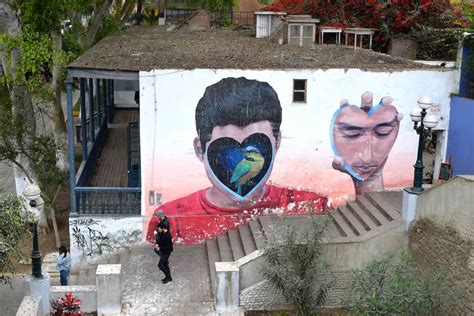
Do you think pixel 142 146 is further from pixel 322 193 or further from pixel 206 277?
pixel 322 193

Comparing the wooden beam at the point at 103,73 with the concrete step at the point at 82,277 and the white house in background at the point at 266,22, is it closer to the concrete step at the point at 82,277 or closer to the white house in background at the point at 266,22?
the concrete step at the point at 82,277

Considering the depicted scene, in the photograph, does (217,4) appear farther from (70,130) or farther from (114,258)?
(114,258)

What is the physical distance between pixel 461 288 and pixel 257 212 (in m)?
5.72

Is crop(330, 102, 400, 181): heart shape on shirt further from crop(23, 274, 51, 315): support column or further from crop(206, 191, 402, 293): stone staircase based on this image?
crop(23, 274, 51, 315): support column

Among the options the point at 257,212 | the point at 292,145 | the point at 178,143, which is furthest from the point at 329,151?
the point at 178,143

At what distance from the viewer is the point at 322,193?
15.5m

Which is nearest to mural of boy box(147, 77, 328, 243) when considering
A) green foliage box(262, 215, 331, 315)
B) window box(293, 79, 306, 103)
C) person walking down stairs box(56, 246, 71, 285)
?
window box(293, 79, 306, 103)

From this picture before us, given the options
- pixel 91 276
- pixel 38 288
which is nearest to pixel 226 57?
pixel 91 276

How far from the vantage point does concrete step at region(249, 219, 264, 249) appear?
44.9ft

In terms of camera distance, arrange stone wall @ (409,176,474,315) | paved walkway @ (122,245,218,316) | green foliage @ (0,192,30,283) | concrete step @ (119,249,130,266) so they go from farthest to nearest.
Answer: concrete step @ (119,249,130,266) → paved walkway @ (122,245,218,316) → stone wall @ (409,176,474,315) → green foliage @ (0,192,30,283)

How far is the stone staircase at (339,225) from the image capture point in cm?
1355

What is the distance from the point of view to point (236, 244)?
14344mm

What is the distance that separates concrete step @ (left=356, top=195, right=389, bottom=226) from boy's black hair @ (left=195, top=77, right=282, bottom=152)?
2829mm

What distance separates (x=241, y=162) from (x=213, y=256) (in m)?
2.33
